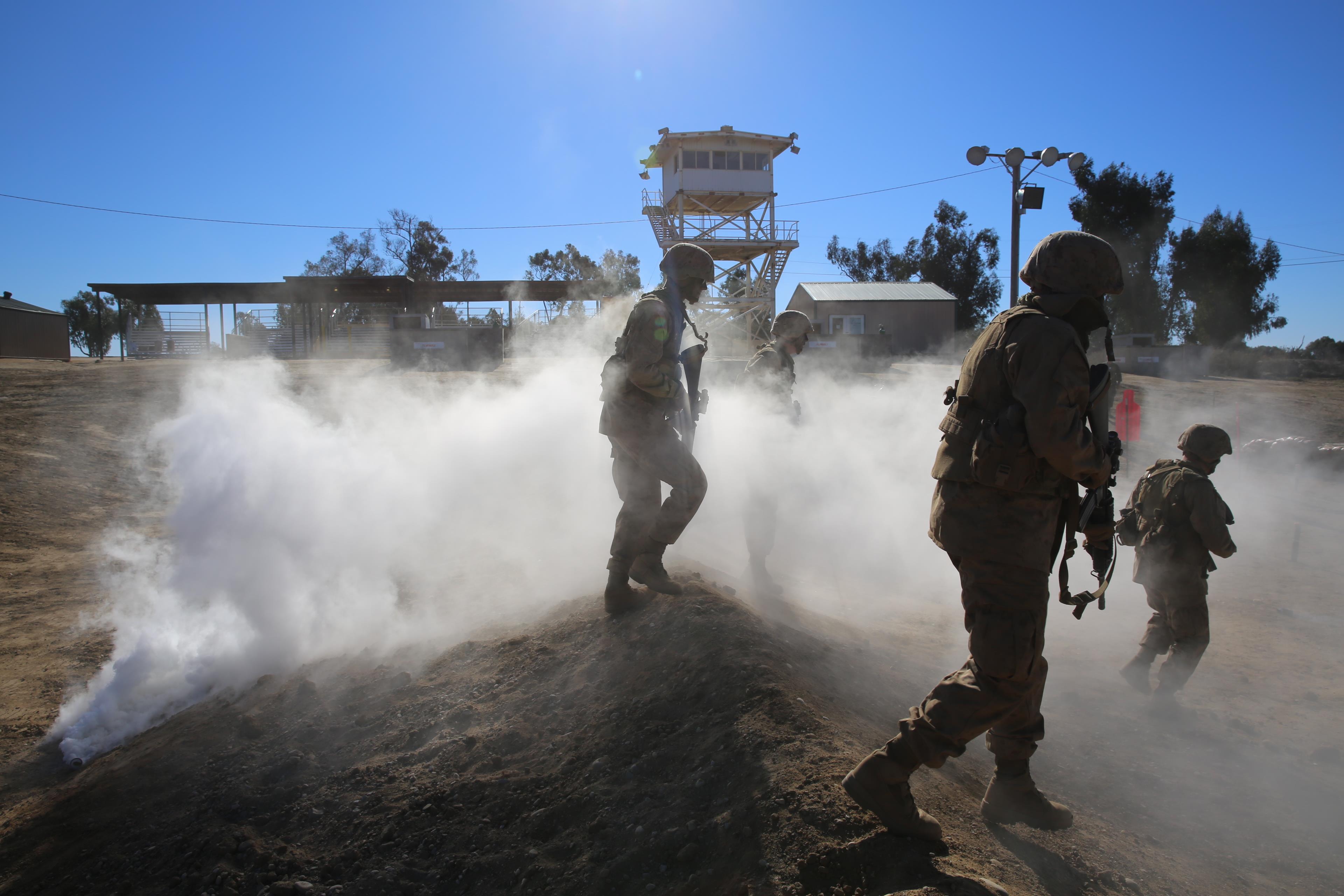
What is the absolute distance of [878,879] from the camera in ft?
6.59

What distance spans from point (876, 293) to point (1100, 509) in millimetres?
30773

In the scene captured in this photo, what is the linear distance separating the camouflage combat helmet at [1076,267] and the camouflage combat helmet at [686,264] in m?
1.98

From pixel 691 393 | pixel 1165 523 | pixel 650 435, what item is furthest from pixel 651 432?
pixel 1165 523

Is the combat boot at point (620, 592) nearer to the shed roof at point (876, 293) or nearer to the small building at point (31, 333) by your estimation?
the small building at point (31, 333)

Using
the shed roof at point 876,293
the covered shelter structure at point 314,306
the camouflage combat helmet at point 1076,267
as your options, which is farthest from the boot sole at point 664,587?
the shed roof at point 876,293

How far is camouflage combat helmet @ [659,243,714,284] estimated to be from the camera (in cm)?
422

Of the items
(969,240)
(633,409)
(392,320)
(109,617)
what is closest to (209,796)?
(633,409)

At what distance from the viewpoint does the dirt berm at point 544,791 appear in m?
2.21

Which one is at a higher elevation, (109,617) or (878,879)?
(878,879)

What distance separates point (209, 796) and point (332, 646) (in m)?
1.68

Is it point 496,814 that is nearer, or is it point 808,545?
point 496,814

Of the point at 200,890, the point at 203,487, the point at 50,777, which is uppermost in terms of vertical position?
the point at 203,487

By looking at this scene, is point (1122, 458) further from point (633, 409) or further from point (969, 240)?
point (969, 240)

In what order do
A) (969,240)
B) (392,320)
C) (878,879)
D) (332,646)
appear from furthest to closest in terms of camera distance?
(969,240) → (392,320) → (332,646) → (878,879)
